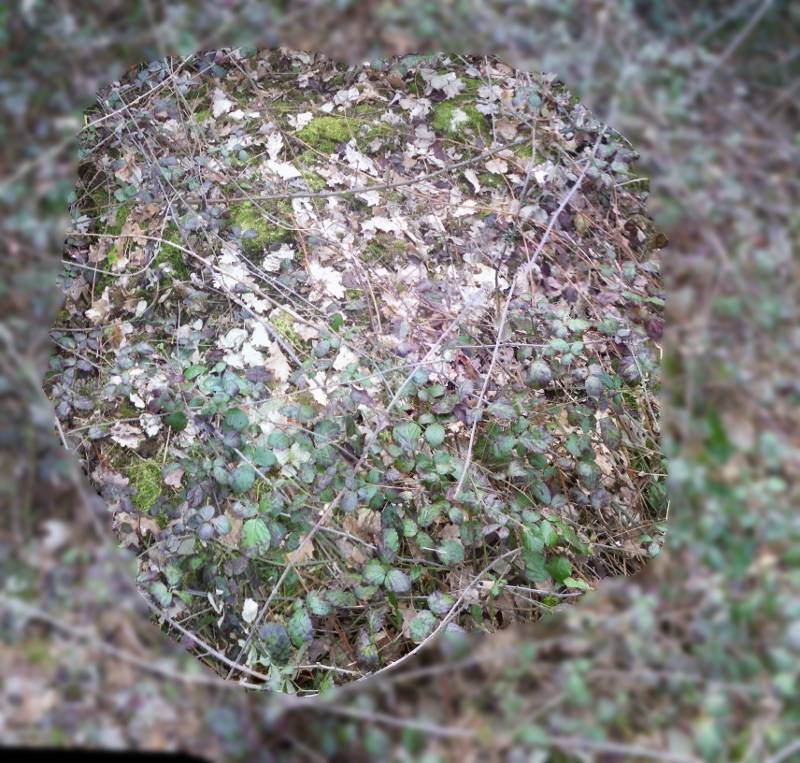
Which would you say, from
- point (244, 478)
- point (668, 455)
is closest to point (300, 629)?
point (244, 478)

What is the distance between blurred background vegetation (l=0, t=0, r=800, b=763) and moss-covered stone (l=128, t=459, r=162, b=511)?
2.05 m

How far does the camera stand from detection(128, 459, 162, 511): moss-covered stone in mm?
3252

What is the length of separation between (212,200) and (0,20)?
2850 millimetres

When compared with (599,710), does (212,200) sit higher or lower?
lower

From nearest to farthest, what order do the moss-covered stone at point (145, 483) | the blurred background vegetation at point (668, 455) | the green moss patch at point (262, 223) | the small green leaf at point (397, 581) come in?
the blurred background vegetation at point (668, 455) → the small green leaf at point (397, 581) → the moss-covered stone at point (145, 483) → the green moss patch at point (262, 223)

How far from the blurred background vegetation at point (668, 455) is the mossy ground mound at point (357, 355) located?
148 centimetres

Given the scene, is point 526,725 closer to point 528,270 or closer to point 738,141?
point 738,141

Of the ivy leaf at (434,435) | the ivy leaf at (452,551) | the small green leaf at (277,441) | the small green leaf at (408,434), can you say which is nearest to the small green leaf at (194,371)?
the small green leaf at (277,441)

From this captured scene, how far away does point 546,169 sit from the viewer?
A: 14.1ft

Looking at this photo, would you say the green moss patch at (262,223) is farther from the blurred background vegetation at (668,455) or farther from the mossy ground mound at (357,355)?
the blurred background vegetation at (668,455)

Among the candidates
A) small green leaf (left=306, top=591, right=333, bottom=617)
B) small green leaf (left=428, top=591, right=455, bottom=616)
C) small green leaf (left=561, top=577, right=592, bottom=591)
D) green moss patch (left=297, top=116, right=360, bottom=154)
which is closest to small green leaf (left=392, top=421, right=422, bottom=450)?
small green leaf (left=428, top=591, right=455, bottom=616)

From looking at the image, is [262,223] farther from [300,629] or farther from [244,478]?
[300,629]

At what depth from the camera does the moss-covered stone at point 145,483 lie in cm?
325

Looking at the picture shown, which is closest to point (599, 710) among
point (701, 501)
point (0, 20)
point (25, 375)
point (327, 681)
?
point (701, 501)
